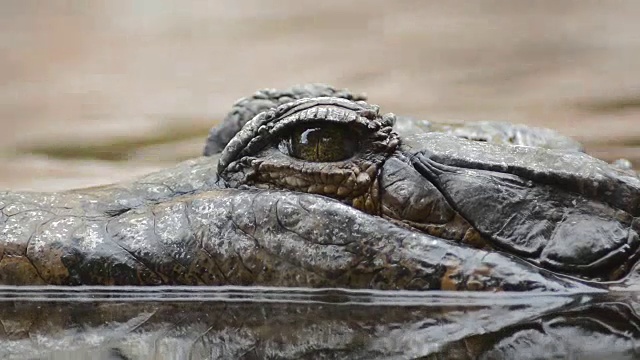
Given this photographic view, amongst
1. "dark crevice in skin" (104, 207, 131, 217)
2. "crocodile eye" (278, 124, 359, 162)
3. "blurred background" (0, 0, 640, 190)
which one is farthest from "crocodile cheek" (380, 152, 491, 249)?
"blurred background" (0, 0, 640, 190)

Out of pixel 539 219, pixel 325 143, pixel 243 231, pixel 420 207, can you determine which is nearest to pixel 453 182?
pixel 420 207

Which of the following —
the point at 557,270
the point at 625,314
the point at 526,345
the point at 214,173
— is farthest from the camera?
the point at 214,173

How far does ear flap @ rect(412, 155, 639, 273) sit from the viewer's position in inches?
119

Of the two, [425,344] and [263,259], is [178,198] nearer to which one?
[263,259]

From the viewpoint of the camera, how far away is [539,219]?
122 inches

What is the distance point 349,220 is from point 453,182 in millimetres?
349

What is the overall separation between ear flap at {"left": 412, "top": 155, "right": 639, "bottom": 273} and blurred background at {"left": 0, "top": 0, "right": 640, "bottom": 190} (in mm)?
3144

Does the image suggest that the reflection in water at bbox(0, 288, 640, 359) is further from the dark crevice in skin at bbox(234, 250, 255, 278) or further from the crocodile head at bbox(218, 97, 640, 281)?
the crocodile head at bbox(218, 97, 640, 281)

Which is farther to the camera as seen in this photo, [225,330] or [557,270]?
[557,270]

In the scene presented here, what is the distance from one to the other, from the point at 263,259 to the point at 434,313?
58cm

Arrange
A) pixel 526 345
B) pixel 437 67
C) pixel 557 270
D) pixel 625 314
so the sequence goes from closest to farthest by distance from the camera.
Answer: pixel 526 345 → pixel 625 314 → pixel 557 270 → pixel 437 67

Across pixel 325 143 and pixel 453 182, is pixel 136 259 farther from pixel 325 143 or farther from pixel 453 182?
pixel 453 182

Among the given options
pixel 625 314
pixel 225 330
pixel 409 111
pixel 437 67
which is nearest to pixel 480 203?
pixel 625 314

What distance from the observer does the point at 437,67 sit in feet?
31.4
